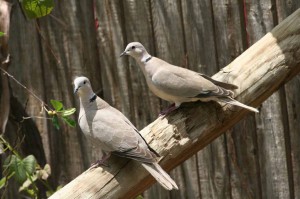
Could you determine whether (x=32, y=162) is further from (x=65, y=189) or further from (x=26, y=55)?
(x=26, y=55)

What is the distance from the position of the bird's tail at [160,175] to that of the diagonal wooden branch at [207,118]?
0.10m

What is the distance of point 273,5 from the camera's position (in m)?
4.86

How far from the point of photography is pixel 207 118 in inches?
157

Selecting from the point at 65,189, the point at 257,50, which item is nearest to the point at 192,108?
the point at 257,50

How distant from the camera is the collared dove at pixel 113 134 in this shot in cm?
368

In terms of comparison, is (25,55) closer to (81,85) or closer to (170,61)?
(170,61)

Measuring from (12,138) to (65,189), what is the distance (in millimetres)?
1694

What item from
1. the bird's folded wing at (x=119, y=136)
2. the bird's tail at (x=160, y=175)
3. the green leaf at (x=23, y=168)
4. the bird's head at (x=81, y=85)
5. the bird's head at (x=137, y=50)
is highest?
the bird's head at (x=137, y=50)

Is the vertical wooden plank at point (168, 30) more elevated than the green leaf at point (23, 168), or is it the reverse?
the vertical wooden plank at point (168, 30)

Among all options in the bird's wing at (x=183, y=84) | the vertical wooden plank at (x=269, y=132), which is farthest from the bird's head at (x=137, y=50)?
the vertical wooden plank at (x=269, y=132)

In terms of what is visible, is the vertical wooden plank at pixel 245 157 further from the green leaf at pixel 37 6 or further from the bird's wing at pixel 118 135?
the green leaf at pixel 37 6

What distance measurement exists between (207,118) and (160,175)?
1.66 ft

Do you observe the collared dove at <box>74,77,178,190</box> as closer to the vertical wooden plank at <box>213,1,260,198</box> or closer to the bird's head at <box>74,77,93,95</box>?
the bird's head at <box>74,77,93,95</box>

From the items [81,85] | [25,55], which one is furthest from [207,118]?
[25,55]
